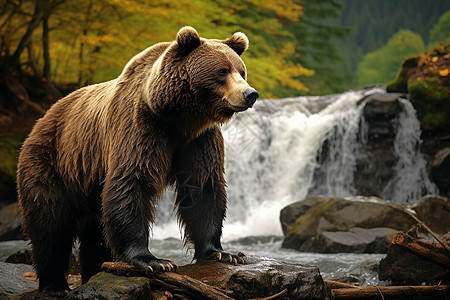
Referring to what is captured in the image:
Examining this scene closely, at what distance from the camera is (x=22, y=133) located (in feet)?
38.7

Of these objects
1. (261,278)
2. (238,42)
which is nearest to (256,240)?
(261,278)

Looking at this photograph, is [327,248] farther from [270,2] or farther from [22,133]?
[270,2]

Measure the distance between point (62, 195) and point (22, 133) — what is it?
27.1 ft

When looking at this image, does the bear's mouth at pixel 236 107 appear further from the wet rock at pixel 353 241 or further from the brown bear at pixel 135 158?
the wet rock at pixel 353 241

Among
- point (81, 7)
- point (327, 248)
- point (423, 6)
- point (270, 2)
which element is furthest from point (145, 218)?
point (423, 6)

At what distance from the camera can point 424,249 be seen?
4.66 meters

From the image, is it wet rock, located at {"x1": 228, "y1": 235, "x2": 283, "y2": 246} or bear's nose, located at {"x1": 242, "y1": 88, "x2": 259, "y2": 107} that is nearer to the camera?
bear's nose, located at {"x1": 242, "y1": 88, "x2": 259, "y2": 107}

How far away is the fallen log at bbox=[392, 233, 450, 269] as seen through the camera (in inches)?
183

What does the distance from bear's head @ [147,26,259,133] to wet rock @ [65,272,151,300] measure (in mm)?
1196

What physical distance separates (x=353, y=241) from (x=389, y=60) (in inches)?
1177

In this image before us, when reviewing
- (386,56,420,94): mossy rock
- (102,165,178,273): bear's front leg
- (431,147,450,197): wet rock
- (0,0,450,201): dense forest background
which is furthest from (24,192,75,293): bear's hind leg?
(386,56,420,94): mossy rock

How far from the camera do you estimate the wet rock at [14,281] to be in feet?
14.1

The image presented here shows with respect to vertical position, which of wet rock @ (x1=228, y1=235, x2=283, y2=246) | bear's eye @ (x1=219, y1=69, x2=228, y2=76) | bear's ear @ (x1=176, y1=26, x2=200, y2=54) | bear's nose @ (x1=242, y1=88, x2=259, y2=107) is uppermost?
bear's ear @ (x1=176, y1=26, x2=200, y2=54)

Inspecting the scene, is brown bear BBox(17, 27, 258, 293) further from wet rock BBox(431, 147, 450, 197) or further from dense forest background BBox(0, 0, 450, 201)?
wet rock BBox(431, 147, 450, 197)
